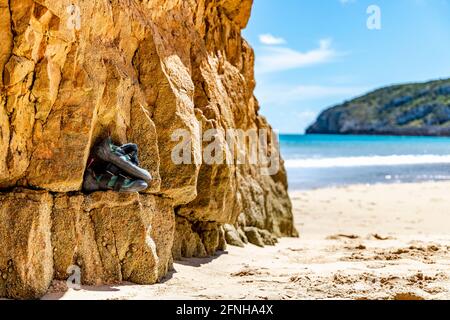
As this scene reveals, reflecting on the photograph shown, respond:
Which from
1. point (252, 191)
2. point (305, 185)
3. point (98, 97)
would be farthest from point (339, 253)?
point (305, 185)

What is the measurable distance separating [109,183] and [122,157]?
1.03 feet

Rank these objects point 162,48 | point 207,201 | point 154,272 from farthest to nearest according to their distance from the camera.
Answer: point 207,201 → point 162,48 → point 154,272

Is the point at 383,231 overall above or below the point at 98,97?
below

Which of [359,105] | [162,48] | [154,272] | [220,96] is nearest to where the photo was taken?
[154,272]

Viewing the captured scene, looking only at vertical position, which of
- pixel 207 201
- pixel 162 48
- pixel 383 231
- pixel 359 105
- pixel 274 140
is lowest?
pixel 383 231

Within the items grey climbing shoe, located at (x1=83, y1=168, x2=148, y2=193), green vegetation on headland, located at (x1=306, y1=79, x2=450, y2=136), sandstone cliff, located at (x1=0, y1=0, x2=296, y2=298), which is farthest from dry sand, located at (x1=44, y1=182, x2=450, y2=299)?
green vegetation on headland, located at (x1=306, y1=79, x2=450, y2=136)

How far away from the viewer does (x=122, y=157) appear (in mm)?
6531

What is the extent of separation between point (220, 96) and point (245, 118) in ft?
5.61

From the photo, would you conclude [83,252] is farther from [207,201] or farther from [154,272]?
[207,201]

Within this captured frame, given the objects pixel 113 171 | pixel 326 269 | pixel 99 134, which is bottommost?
pixel 326 269

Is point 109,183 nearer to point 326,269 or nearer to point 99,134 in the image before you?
point 99,134

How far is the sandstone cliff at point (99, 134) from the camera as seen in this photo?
5.77m

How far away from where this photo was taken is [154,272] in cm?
682

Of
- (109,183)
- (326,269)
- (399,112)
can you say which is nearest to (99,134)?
(109,183)
